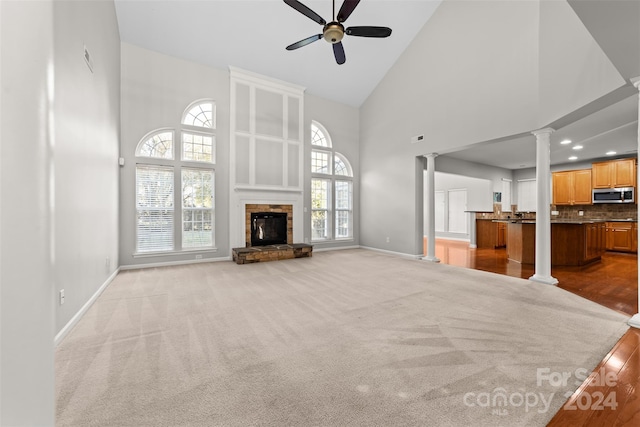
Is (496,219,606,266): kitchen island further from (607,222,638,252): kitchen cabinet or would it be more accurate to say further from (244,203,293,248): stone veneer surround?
(244,203,293,248): stone veneer surround

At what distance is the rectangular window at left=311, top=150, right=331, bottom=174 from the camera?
731 cm

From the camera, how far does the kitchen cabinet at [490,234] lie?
311 inches

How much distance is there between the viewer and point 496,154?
22.7 feet

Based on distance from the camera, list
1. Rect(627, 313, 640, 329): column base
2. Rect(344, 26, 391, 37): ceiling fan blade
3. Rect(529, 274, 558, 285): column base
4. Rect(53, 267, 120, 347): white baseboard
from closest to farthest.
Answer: Rect(53, 267, 120, 347): white baseboard, Rect(627, 313, 640, 329): column base, Rect(344, 26, 391, 37): ceiling fan blade, Rect(529, 274, 558, 285): column base

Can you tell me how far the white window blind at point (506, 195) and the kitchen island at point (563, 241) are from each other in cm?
365

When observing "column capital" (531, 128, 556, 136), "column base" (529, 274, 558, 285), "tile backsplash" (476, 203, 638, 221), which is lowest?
"column base" (529, 274, 558, 285)

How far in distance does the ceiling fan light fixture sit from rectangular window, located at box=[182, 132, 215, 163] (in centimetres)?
344

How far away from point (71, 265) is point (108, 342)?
88 cm

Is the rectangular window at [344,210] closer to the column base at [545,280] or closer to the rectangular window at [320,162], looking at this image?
the rectangular window at [320,162]

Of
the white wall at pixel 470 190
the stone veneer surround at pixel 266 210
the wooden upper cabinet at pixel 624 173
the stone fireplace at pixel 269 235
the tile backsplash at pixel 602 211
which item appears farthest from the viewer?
the white wall at pixel 470 190

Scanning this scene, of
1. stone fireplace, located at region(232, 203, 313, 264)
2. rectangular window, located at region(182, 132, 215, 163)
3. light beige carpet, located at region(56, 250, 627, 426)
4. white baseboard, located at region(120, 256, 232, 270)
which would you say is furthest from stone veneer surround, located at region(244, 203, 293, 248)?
light beige carpet, located at region(56, 250, 627, 426)

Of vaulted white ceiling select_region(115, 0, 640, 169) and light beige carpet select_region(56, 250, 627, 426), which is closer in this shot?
light beige carpet select_region(56, 250, 627, 426)

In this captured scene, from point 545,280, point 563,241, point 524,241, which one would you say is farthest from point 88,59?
point 563,241

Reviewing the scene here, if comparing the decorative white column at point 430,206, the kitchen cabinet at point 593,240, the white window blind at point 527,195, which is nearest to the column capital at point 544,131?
the decorative white column at point 430,206
